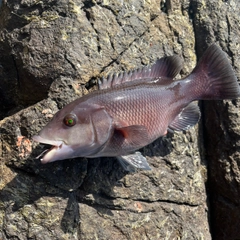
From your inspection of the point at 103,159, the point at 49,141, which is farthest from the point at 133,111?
the point at 49,141

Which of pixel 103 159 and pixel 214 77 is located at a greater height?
pixel 214 77

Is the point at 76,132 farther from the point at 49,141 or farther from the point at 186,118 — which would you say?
the point at 186,118

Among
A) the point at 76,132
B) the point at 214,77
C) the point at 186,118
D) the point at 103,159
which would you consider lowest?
→ the point at 103,159

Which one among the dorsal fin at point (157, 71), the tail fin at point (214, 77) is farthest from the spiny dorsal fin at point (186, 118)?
the dorsal fin at point (157, 71)

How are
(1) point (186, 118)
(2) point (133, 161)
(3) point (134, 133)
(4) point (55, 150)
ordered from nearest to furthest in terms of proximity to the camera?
(4) point (55, 150) → (3) point (134, 133) → (2) point (133, 161) → (1) point (186, 118)

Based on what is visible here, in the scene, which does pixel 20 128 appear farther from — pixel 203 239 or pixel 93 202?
pixel 203 239

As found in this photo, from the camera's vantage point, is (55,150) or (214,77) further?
(214,77)

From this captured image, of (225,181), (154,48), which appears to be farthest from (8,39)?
(225,181)
